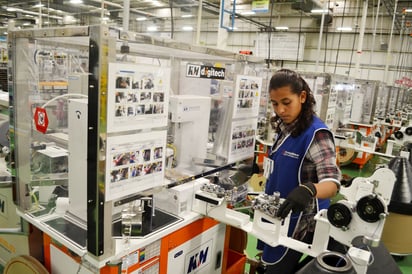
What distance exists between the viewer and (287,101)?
1629mm

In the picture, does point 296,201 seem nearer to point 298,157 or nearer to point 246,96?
point 298,157

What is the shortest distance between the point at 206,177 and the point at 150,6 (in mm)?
10583

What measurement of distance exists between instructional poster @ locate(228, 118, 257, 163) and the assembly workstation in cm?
1

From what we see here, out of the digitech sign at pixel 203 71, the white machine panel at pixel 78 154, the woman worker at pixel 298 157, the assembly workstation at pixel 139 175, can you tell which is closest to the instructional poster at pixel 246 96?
the assembly workstation at pixel 139 175

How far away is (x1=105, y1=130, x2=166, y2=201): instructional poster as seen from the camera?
1.28 metres

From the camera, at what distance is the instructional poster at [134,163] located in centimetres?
128

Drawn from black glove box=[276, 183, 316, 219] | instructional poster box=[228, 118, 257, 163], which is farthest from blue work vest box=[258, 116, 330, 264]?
instructional poster box=[228, 118, 257, 163]

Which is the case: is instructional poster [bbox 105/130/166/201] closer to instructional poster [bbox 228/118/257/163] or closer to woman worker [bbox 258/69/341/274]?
woman worker [bbox 258/69/341/274]

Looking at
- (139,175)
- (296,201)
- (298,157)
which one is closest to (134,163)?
(139,175)

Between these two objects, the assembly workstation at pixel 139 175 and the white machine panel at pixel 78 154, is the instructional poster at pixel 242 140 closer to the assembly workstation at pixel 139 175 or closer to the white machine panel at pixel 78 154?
the assembly workstation at pixel 139 175

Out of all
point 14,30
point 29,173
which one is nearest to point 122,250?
point 29,173

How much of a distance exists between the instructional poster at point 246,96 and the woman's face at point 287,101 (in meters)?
0.61

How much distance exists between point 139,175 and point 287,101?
2.67 feet

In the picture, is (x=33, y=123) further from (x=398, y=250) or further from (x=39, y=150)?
(x=398, y=250)
